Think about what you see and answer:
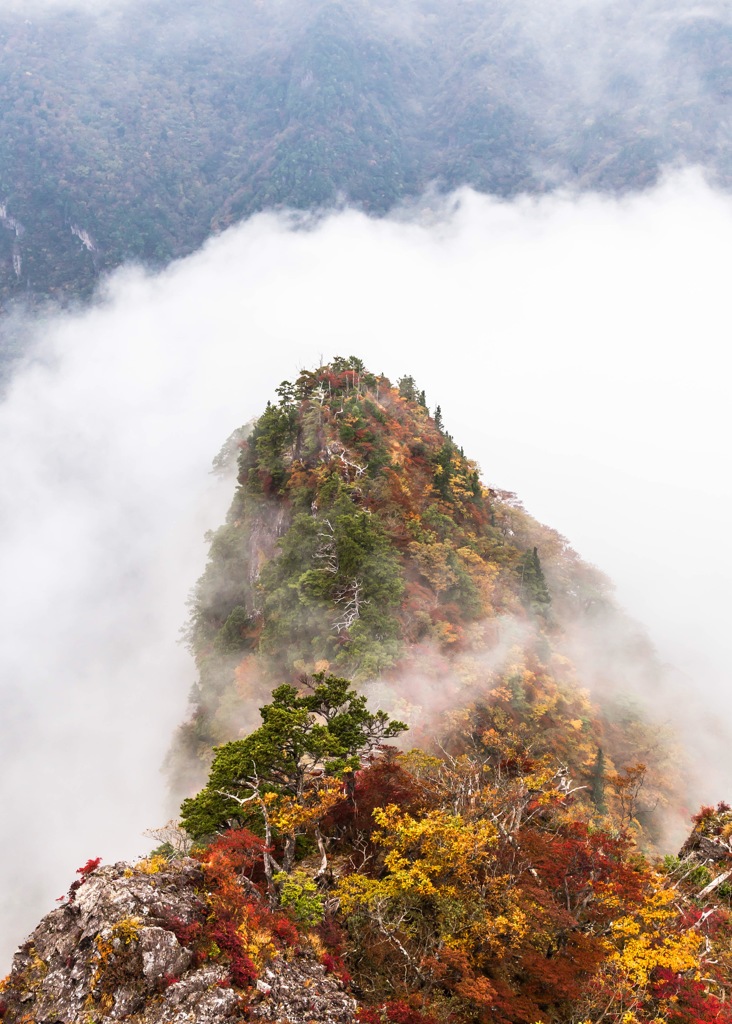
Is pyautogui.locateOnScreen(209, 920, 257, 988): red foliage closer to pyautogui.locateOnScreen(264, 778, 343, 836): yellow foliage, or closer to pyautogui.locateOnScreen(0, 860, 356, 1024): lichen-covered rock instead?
pyautogui.locateOnScreen(0, 860, 356, 1024): lichen-covered rock

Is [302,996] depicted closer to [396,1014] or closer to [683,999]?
[396,1014]

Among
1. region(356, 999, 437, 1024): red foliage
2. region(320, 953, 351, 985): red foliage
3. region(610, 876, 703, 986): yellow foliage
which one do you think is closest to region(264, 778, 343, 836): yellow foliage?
region(320, 953, 351, 985): red foliage

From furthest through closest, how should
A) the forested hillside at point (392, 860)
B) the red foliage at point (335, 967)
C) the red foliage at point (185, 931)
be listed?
the red foliage at point (335, 967)
the forested hillside at point (392, 860)
the red foliage at point (185, 931)

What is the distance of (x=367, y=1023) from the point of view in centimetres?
1200

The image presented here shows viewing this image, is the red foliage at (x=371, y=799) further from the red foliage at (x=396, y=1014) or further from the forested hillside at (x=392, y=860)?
the red foliage at (x=396, y=1014)

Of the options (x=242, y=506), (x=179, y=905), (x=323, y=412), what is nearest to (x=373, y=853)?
(x=179, y=905)

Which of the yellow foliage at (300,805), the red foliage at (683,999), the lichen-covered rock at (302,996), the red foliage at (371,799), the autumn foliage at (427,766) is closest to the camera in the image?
the lichen-covered rock at (302,996)

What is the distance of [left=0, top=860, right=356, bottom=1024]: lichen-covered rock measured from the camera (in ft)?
34.6

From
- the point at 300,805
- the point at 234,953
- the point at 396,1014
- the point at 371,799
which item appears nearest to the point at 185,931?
the point at 234,953

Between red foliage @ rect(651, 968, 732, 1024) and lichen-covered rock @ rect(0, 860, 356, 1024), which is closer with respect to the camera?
lichen-covered rock @ rect(0, 860, 356, 1024)

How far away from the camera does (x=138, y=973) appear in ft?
35.2

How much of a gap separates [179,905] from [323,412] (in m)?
45.1

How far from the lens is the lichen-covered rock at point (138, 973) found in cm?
1054

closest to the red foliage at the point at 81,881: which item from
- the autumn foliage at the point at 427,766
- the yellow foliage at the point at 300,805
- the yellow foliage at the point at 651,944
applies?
the autumn foliage at the point at 427,766
